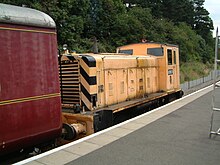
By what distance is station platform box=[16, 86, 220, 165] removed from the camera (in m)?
5.04

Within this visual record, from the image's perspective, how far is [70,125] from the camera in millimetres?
7156

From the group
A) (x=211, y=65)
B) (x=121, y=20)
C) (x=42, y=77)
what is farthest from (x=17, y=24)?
(x=211, y=65)

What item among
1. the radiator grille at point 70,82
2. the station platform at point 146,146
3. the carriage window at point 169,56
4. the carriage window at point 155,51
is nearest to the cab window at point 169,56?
the carriage window at point 169,56

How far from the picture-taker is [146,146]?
5.83m

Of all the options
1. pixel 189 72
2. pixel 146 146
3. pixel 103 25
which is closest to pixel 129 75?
pixel 146 146

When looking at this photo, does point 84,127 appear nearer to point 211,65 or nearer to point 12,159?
point 12,159

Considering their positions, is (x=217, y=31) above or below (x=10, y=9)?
below

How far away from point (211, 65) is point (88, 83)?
4821 cm

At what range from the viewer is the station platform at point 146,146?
5035 mm

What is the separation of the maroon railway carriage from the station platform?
0.69 metres

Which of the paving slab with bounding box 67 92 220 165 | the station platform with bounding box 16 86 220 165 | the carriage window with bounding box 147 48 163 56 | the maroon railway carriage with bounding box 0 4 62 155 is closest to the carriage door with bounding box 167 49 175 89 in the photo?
the carriage window with bounding box 147 48 163 56

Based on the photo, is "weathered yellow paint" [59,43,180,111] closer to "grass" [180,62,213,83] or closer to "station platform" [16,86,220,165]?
"station platform" [16,86,220,165]

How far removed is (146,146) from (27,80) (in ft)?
9.28

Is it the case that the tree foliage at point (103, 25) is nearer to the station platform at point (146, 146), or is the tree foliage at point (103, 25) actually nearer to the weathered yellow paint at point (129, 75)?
the weathered yellow paint at point (129, 75)
